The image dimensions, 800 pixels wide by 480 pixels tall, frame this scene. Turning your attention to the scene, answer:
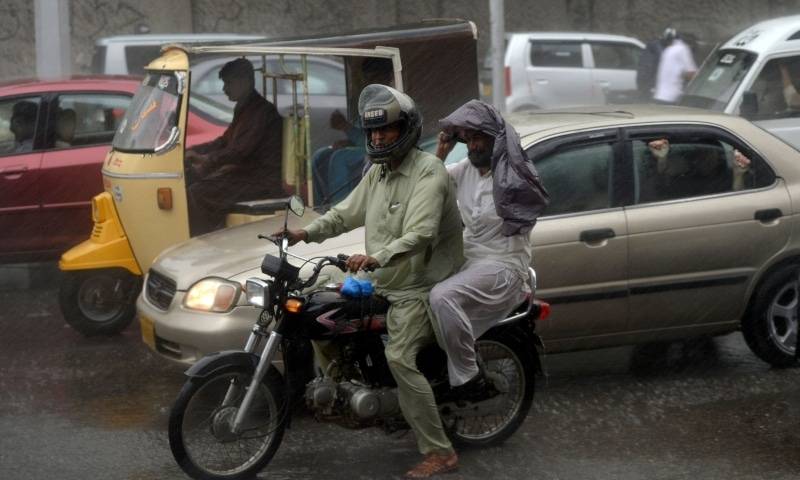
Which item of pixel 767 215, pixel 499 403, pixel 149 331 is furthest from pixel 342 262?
pixel 767 215

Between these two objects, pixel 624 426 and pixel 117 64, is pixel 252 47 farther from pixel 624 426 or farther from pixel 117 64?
pixel 117 64

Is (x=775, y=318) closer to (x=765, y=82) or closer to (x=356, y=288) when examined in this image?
(x=356, y=288)

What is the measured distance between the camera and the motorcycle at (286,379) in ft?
17.2

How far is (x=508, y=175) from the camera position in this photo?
215 inches

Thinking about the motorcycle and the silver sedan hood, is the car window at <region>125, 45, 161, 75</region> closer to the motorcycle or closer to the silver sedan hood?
the silver sedan hood

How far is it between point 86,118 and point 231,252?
3.61 meters

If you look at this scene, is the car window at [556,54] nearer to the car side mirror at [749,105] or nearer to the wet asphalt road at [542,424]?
the car side mirror at [749,105]

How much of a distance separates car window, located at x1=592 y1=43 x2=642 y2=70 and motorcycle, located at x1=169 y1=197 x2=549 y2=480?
1310 centimetres

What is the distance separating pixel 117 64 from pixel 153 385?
34.8 feet

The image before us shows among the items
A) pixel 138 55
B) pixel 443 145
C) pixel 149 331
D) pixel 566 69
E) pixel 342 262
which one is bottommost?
pixel 149 331

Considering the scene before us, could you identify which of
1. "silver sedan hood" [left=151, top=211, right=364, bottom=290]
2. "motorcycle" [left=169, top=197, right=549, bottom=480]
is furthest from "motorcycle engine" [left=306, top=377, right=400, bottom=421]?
"silver sedan hood" [left=151, top=211, right=364, bottom=290]

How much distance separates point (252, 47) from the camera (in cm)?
741

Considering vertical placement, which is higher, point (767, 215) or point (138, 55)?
point (138, 55)

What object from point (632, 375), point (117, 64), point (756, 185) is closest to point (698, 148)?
point (756, 185)
